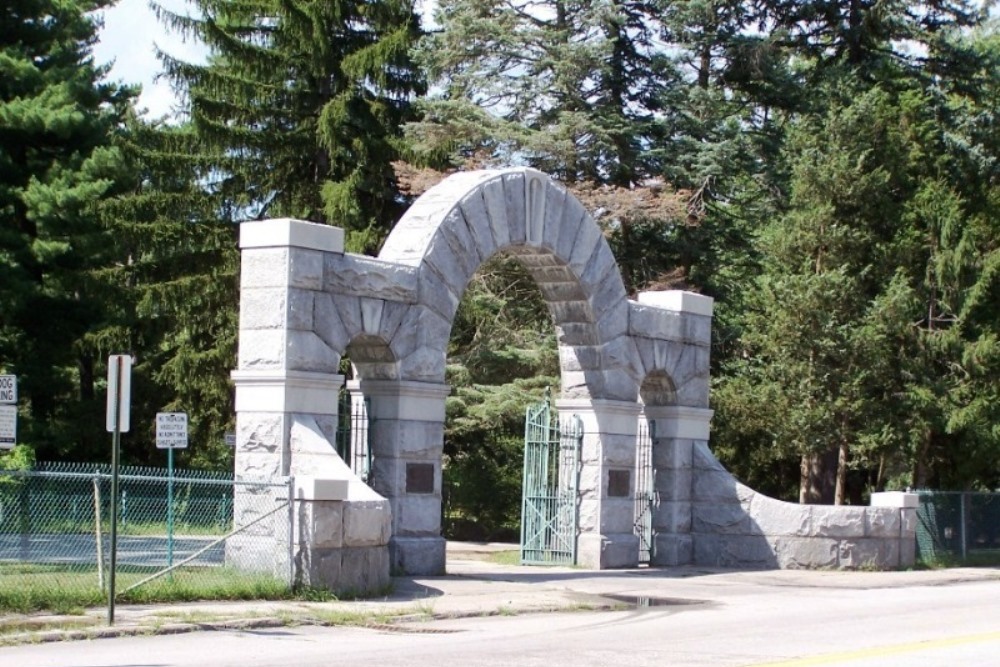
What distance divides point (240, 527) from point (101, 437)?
79.4 feet

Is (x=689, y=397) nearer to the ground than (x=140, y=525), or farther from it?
farther from it

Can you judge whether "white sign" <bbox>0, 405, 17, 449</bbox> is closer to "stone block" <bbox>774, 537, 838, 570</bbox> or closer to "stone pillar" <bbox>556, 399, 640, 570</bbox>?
"stone pillar" <bbox>556, 399, 640, 570</bbox>

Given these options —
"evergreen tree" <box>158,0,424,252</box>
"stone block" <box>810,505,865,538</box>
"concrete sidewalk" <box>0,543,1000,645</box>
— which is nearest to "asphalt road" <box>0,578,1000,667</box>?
"concrete sidewalk" <box>0,543,1000,645</box>

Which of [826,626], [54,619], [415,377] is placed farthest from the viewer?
[415,377]

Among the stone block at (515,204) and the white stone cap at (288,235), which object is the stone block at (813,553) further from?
the white stone cap at (288,235)

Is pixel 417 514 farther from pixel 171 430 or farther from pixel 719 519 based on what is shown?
pixel 719 519

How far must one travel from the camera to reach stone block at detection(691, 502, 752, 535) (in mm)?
23312

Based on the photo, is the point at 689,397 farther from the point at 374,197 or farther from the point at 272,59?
the point at 272,59

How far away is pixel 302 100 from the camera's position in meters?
35.3

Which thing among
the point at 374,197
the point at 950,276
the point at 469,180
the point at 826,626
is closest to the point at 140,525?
the point at 469,180

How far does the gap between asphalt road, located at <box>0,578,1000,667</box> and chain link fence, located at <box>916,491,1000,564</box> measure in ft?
28.5

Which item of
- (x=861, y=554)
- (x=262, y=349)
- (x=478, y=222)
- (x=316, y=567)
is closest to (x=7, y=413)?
(x=262, y=349)

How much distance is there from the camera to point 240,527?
16188mm

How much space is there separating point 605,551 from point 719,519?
8.93ft
